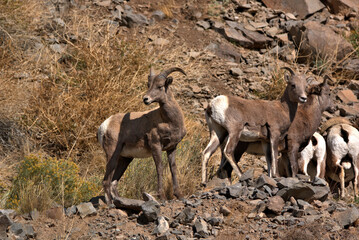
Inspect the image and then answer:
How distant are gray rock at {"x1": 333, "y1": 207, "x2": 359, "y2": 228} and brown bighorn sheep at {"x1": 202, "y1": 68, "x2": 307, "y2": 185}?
2.43 meters

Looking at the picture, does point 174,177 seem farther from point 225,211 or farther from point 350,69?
point 350,69

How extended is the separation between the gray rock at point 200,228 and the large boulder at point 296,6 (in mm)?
12833

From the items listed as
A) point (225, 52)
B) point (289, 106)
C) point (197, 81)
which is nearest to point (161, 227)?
point (289, 106)

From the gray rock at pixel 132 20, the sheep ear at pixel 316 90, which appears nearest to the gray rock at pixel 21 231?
the sheep ear at pixel 316 90

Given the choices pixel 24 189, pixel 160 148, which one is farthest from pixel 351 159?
pixel 24 189

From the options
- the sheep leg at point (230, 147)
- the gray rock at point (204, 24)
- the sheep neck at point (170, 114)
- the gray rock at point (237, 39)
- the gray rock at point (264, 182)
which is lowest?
the gray rock at point (237, 39)

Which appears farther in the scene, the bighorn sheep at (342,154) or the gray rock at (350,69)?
the gray rock at (350,69)

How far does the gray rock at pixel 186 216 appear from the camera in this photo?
6938 mm

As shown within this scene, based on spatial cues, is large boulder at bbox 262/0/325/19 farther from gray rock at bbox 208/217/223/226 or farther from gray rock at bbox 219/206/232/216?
gray rock at bbox 208/217/223/226

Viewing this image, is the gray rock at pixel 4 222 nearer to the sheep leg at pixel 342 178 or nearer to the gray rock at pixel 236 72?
the sheep leg at pixel 342 178

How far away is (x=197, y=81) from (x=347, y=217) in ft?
26.2

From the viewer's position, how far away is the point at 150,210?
6.96 metres

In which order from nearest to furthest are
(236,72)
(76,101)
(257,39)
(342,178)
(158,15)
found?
1. (342,178)
2. (76,101)
3. (236,72)
4. (257,39)
5. (158,15)

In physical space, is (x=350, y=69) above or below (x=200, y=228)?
below
